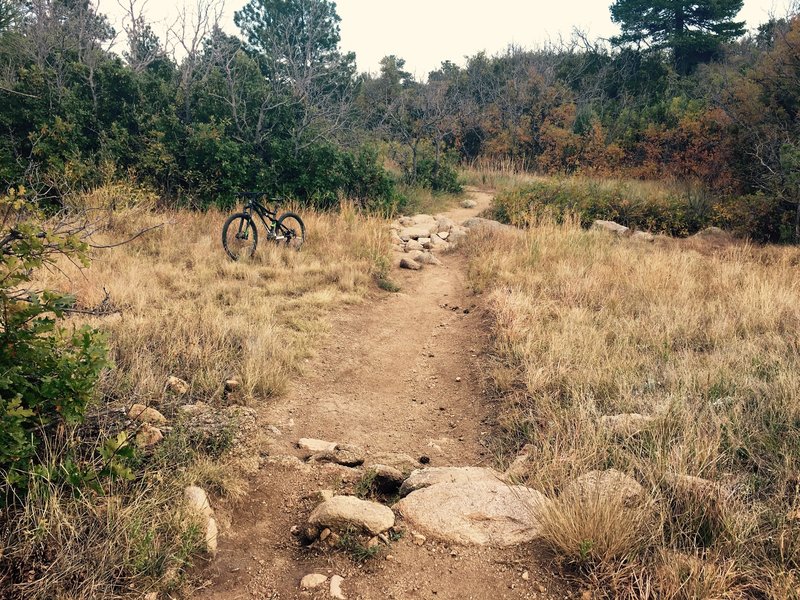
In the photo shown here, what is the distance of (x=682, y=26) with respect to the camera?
30.8 m

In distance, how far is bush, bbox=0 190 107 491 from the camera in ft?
7.43

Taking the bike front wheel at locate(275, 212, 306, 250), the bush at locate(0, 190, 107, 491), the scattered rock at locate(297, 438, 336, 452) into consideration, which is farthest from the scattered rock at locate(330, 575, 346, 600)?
the bike front wheel at locate(275, 212, 306, 250)

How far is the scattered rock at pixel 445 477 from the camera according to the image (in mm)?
3256

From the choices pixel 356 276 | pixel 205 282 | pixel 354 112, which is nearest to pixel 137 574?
pixel 205 282

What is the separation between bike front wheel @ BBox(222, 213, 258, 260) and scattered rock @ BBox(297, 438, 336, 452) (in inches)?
198

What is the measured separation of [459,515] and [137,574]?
1.57 metres

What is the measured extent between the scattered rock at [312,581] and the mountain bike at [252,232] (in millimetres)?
6432

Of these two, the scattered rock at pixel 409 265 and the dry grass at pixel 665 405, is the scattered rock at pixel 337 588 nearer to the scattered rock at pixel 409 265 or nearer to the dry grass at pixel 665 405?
the dry grass at pixel 665 405

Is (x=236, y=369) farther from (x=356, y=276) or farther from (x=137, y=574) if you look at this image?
(x=356, y=276)

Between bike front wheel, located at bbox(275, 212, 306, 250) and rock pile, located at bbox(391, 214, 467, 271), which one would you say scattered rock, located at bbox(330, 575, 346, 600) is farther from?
rock pile, located at bbox(391, 214, 467, 271)

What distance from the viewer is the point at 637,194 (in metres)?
14.4

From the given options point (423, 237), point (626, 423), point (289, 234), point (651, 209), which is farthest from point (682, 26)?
point (626, 423)

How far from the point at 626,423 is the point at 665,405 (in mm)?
377

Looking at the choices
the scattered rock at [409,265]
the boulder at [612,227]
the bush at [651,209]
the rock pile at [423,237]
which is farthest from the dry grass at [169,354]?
the boulder at [612,227]
